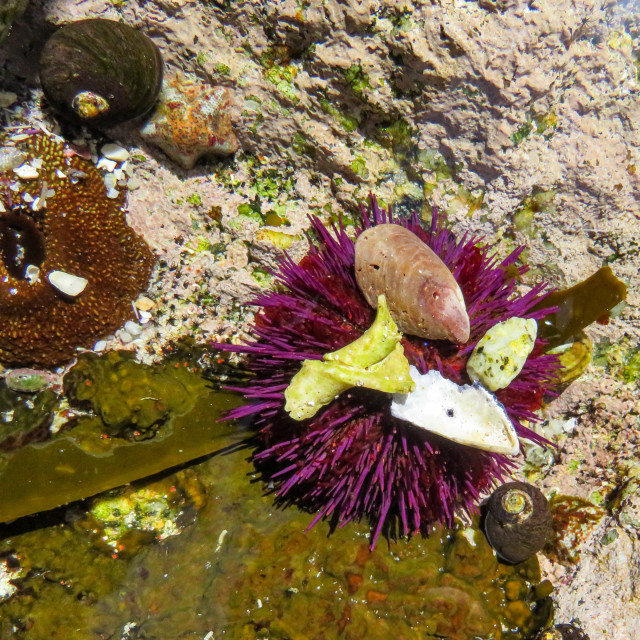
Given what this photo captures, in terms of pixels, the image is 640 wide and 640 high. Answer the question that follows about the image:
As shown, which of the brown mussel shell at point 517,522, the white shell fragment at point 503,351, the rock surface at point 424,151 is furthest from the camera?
the brown mussel shell at point 517,522

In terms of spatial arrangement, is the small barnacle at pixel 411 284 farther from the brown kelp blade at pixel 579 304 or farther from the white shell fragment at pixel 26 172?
the white shell fragment at pixel 26 172

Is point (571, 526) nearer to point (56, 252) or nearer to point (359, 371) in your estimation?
point (359, 371)

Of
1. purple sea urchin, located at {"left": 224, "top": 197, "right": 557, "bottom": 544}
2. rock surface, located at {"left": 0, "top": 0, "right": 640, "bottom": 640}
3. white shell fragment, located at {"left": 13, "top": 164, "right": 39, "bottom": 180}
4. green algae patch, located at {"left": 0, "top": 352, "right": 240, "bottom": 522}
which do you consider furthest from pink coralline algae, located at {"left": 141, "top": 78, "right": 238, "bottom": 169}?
green algae patch, located at {"left": 0, "top": 352, "right": 240, "bottom": 522}

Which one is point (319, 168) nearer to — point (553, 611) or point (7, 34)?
point (7, 34)

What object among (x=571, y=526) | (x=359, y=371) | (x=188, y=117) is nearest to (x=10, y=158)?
(x=188, y=117)

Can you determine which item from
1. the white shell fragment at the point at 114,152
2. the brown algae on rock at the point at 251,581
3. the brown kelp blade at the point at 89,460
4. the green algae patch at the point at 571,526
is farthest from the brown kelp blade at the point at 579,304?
the white shell fragment at the point at 114,152

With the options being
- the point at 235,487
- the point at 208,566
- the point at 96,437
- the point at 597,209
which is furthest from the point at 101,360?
the point at 597,209
